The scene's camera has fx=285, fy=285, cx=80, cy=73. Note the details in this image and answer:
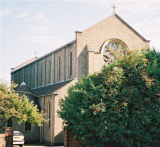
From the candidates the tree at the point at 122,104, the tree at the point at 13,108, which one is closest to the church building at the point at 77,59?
the tree at the point at 13,108

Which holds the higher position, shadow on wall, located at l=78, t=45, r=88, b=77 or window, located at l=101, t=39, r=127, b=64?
window, located at l=101, t=39, r=127, b=64

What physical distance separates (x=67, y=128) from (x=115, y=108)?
5601 millimetres

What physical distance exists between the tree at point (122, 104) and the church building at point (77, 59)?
1046cm

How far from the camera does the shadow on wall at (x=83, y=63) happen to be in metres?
33.2

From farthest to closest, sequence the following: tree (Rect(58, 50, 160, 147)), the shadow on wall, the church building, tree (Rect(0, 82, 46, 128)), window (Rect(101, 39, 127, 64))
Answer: window (Rect(101, 39, 127, 64)), the shadow on wall, the church building, tree (Rect(0, 82, 46, 128)), tree (Rect(58, 50, 160, 147))

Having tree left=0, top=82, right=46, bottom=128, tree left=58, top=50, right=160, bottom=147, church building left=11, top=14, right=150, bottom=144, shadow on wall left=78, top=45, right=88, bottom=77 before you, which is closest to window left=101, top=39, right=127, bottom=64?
church building left=11, top=14, right=150, bottom=144

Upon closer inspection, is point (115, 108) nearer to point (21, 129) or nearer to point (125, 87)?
point (125, 87)

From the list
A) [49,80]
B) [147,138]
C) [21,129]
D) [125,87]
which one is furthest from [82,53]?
[147,138]

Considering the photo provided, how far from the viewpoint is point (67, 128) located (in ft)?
75.5

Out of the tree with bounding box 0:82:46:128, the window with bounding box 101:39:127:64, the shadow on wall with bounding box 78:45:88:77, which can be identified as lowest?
the tree with bounding box 0:82:46:128

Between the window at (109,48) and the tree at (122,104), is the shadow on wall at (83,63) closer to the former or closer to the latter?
the window at (109,48)

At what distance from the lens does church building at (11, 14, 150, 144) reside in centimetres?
3209

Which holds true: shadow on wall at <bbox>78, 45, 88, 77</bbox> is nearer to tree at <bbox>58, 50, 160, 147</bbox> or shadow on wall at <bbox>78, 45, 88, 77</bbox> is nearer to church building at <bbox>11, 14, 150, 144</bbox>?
church building at <bbox>11, 14, 150, 144</bbox>

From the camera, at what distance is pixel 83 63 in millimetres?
33312
